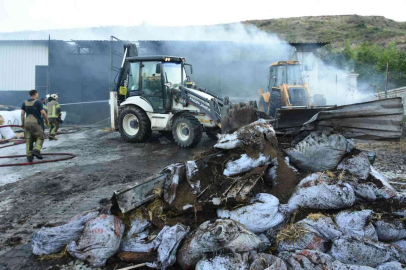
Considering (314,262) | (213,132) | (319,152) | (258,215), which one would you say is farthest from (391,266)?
(213,132)

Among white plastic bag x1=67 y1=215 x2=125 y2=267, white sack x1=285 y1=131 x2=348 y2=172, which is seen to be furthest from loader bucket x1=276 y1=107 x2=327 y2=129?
white plastic bag x1=67 y1=215 x2=125 y2=267

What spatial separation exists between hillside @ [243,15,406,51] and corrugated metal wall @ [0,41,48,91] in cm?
2450

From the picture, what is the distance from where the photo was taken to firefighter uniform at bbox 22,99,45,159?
669cm

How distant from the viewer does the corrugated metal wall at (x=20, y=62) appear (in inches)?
714

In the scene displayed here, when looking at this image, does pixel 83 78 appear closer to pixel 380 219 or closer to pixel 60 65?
pixel 60 65

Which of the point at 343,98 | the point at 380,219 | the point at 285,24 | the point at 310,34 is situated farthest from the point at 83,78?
the point at 285,24

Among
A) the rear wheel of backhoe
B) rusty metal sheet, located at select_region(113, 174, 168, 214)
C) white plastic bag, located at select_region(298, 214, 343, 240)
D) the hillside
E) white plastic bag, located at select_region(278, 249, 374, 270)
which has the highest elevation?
the hillside

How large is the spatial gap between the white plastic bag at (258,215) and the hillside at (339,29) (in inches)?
1190

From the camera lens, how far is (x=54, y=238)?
2967mm

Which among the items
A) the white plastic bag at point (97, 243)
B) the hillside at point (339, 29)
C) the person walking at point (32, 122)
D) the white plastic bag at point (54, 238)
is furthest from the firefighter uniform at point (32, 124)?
the hillside at point (339, 29)

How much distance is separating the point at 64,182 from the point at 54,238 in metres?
2.69

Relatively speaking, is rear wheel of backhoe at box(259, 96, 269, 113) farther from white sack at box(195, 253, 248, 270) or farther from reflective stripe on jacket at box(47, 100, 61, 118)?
white sack at box(195, 253, 248, 270)

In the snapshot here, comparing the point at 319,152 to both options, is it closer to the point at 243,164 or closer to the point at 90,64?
the point at 243,164

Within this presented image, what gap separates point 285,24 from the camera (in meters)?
40.4
